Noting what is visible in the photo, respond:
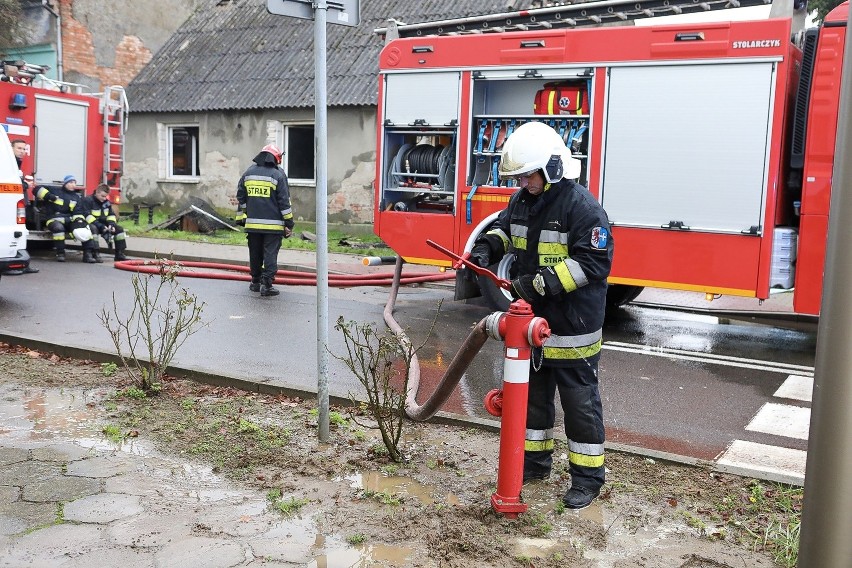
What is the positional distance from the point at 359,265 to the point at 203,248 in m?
3.32

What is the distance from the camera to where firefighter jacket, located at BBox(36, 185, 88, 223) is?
1327cm

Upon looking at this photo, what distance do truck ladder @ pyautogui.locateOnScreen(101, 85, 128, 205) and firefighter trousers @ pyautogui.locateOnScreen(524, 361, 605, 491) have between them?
12916mm

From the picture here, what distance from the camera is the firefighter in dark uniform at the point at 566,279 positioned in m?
4.02

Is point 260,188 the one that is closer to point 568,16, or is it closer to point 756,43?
point 568,16

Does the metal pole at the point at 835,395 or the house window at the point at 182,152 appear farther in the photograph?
the house window at the point at 182,152

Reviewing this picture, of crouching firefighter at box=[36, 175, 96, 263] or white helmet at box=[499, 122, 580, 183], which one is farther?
crouching firefighter at box=[36, 175, 96, 263]

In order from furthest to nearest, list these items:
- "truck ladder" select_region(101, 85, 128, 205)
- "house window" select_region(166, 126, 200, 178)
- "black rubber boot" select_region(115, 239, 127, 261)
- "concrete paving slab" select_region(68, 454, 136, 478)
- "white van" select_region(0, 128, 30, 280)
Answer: "house window" select_region(166, 126, 200, 178)
"truck ladder" select_region(101, 85, 128, 205)
"black rubber boot" select_region(115, 239, 127, 261)
"white van" select_region(0, 128, 30, 280)
"concrete paving slab" select_region(68, 454, 136, 478)

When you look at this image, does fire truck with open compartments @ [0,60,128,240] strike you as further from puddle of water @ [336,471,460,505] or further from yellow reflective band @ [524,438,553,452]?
yellow reflective band @ [524,438,553,452]

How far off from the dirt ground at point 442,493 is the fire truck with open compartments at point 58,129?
971 centimetres

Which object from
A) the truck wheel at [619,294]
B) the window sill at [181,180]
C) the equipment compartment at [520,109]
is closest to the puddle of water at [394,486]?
the equipment compartment at [520,109]

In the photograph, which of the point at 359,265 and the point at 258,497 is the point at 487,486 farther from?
the point at 359,265

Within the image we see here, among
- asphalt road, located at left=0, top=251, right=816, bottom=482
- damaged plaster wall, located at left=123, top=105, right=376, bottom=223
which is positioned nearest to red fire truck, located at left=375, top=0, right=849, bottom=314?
asphalt road, located at left=0, top=251, right=816, bottom=482

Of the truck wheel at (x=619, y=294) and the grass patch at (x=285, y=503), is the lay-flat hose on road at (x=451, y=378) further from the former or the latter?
the truck wheel at (x=619, y=294)

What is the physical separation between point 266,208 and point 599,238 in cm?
704
